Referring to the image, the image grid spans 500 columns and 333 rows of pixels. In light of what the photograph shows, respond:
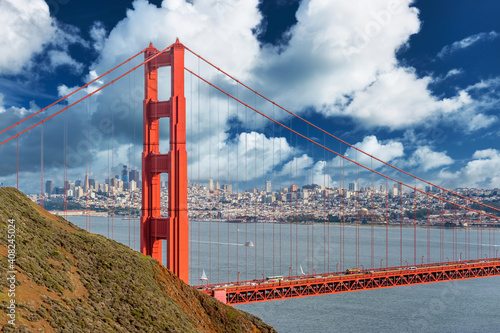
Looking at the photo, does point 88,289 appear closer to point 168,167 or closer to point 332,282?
point 168,167

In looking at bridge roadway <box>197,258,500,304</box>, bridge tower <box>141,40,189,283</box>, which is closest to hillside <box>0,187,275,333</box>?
bridge tower <box>141,40,189,283</box>

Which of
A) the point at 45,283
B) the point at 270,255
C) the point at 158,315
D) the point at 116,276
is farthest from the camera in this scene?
the point at 270,255

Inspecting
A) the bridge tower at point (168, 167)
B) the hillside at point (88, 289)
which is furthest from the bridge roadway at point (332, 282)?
the hillside at point (88, 289)

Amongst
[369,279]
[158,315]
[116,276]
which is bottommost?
[369,279]

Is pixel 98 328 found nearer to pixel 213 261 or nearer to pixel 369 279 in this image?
pixel 369 279

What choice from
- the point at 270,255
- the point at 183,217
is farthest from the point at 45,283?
the point at 270,255

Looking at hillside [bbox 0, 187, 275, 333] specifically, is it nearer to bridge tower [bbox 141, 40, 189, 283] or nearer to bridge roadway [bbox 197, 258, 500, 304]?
bridge tower [bbox 141, 40, 189, 283]

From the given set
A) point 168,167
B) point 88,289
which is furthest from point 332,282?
point 88,289
